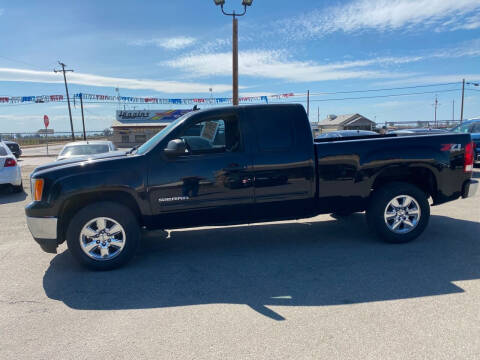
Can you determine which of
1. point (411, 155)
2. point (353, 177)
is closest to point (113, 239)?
point (353, 177)

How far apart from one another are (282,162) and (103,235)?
95.8 inches

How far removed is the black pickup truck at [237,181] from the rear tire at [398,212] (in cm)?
1

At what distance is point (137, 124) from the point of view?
1636 inches

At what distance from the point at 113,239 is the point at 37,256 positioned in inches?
57.0

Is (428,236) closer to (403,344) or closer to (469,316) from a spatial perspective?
(469,316)

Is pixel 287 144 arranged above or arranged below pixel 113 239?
above

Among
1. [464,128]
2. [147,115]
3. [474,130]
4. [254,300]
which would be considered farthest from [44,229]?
[147,115]

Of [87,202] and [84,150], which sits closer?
[87,202]

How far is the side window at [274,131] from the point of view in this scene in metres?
4.58

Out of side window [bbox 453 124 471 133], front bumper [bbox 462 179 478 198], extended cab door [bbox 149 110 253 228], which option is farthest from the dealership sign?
front bumper [bbox 462 179 478 198]

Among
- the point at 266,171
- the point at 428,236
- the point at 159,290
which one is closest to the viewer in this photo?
the point at 159,290

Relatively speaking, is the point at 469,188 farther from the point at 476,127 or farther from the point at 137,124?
the point at 137,124

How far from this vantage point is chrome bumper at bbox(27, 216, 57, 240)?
4145mm

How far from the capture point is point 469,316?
3035 millimetres
